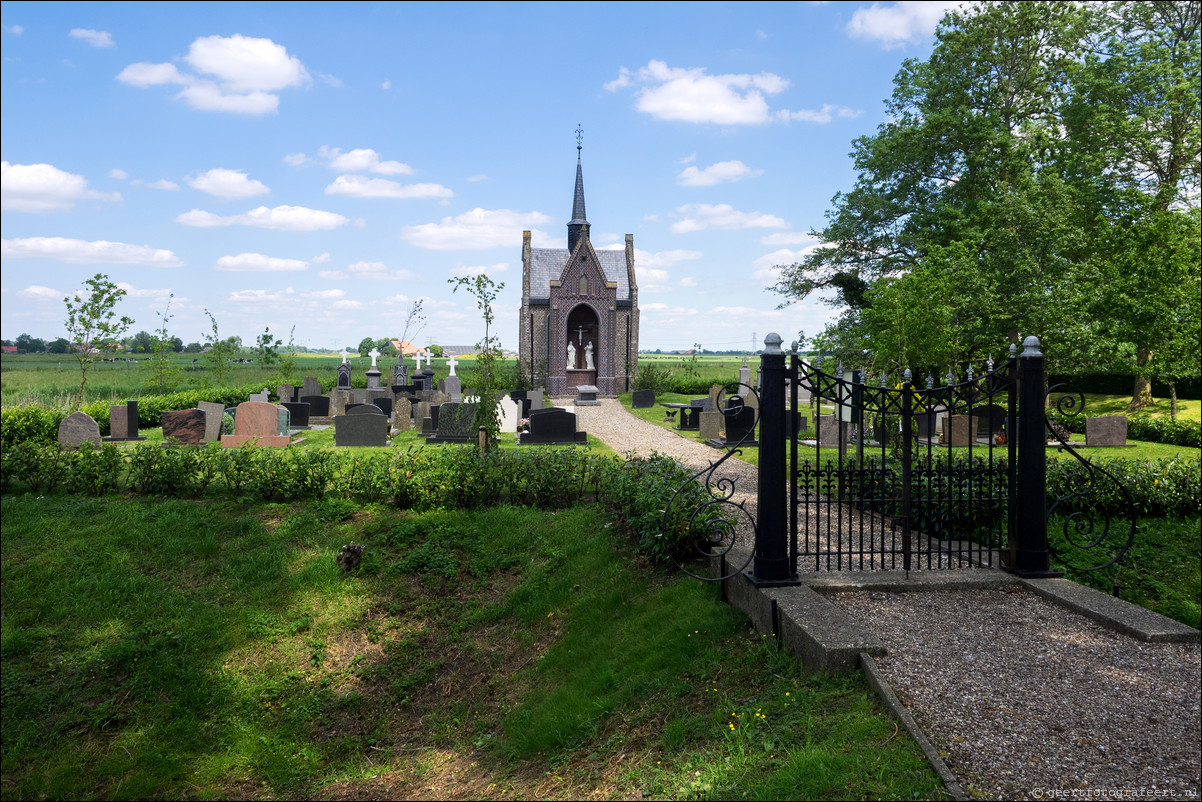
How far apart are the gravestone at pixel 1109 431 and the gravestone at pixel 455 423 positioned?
1450 cm

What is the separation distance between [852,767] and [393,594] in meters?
5.64

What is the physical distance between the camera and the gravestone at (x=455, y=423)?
1627 cm

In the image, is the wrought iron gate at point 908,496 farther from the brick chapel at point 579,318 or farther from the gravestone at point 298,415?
the brick chapel at point 579,318

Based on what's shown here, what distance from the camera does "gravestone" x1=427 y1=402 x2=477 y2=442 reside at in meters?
16.3

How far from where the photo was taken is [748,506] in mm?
9781

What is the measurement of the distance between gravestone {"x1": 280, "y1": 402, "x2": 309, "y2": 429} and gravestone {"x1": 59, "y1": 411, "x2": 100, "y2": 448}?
5.01 meters

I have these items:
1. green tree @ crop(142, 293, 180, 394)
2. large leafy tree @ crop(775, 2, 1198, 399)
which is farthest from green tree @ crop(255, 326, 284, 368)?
large leafy tree @ crop(775, 2, 1198, 399)

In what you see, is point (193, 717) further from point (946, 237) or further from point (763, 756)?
point (946, 237)

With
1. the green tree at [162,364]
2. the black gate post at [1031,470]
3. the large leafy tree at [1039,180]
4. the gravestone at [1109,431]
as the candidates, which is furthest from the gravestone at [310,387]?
the black gate post at [1031,470]

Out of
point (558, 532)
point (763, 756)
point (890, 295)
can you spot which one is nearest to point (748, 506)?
point (558, 532)

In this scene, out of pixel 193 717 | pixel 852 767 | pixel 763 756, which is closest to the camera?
pixel 852 767

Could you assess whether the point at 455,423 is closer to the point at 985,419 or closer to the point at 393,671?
the point at 393,671

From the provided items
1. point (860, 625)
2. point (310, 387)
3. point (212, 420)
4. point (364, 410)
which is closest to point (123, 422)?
point (212, 420)

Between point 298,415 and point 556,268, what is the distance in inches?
936
